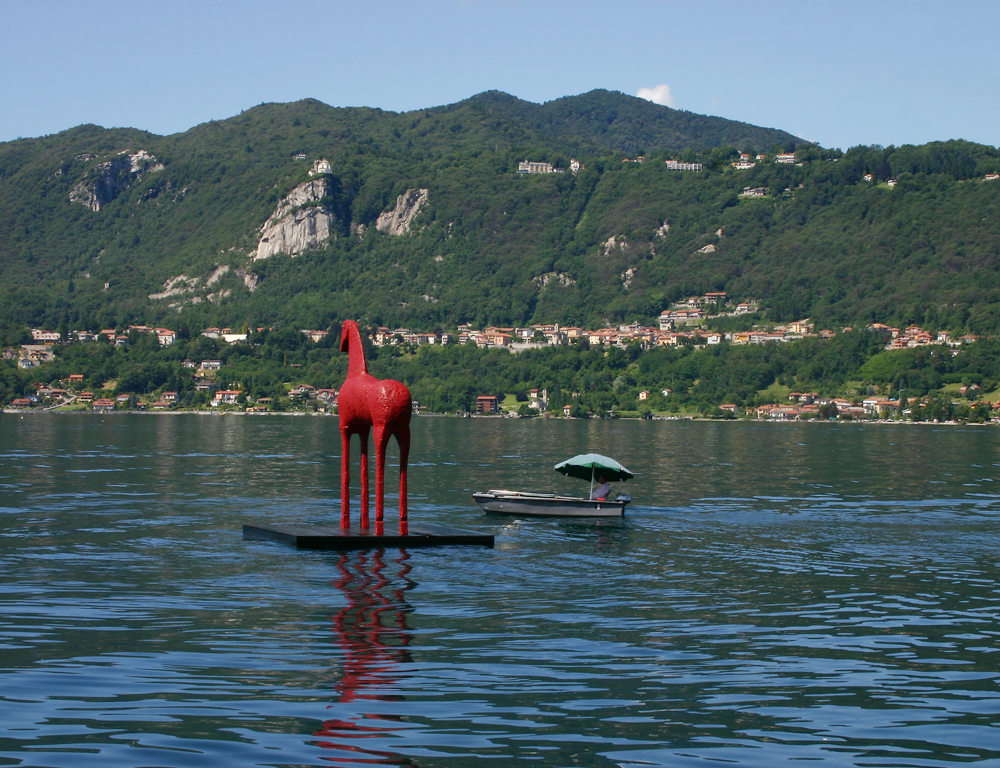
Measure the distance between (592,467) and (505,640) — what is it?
22583 mm

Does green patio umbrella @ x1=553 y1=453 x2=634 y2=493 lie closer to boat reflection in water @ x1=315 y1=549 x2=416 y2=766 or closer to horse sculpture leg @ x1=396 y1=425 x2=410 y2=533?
horse sculpture leg @ x1=396 y1=425 x2=410 y2=533

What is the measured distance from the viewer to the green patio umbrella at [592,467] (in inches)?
1565

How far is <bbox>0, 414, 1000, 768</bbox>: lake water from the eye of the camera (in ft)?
42.0

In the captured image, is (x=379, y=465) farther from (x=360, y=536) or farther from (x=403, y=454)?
(x=360, y=536)

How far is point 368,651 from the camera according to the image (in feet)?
55.6

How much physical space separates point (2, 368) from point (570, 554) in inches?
7210

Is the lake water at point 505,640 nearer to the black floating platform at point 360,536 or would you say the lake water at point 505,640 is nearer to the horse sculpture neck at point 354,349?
the black floating platform at point 360,536

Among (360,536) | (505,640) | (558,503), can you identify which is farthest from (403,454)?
(505,640)

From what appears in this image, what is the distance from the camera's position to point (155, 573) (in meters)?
24.6

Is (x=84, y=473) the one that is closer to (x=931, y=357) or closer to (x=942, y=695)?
(x=942, y=695)

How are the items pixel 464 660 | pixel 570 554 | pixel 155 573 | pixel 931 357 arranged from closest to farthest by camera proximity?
pixel 464 660 < pixel 155 573 < pixel 570 554 < pixel 931 357

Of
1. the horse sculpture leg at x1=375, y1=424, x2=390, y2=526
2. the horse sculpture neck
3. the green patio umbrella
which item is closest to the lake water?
the horse sculpture leg at x1=375, y1=424, x2=390, y2=526

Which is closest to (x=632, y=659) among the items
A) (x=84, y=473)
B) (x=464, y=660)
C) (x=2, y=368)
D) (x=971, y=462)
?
(x=464, y=660)

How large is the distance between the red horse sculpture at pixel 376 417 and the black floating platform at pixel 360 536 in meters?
0.67
